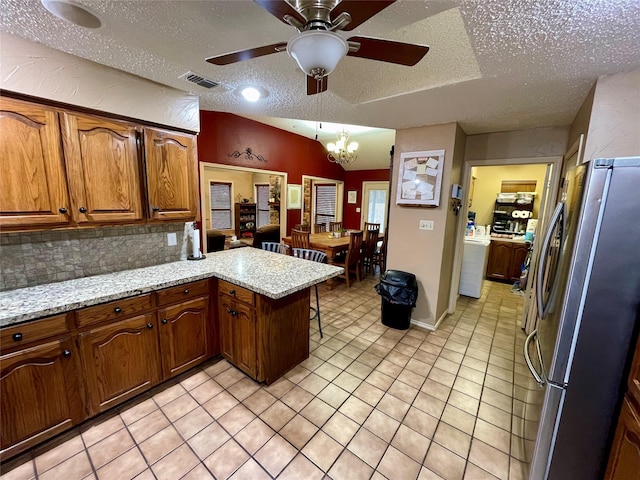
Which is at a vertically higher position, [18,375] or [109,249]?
[109,249]

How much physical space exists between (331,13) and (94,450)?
2.50 m

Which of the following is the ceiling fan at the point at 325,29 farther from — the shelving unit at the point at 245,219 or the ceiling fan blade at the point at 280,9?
the shelving unit at the point at 245,219

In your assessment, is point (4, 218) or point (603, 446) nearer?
point (603, 446)

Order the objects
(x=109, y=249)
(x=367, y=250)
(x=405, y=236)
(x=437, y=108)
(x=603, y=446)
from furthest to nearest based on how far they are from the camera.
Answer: (x=367, y=250), (x=405, y=236), (x=437, y=108), (x=109, y=249), (x=603, y=446)

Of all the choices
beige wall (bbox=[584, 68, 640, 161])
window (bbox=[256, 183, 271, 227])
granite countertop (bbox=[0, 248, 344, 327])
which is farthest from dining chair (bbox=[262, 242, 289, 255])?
window (bbox=[256, 183, 271, 227])

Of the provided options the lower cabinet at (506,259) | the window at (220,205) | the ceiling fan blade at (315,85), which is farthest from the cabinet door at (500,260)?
the window at (220,205)

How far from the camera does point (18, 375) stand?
4.42 ft

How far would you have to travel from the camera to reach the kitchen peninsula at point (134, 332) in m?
1.39

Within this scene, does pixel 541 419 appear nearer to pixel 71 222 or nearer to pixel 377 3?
pixel 377 3

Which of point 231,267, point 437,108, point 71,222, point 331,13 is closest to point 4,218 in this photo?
point 71,222

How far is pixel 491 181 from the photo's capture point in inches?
198

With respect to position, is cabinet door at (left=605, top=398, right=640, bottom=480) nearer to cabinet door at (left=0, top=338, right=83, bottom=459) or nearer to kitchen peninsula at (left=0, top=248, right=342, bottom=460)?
kitchen peninsula at (left=0, top=248, right=342, bottom=460)

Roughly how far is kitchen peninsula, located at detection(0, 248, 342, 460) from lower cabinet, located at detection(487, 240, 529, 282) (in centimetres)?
383

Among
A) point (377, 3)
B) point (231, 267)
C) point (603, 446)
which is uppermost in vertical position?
point (377, 3)
